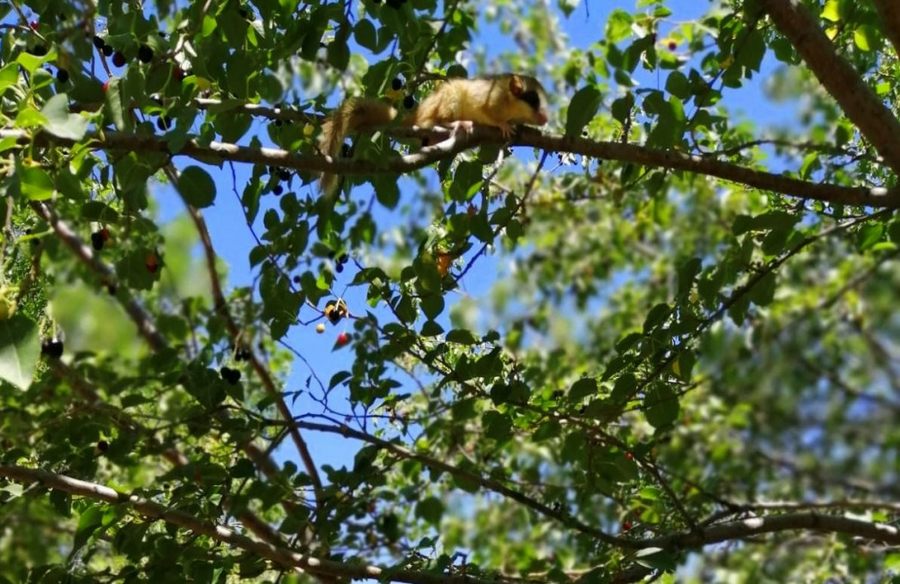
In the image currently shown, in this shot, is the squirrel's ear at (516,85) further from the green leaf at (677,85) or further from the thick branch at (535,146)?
Answer: the green leaf at (677,85)

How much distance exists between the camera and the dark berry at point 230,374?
5.03 feet

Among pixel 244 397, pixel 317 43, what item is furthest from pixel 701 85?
pixel 244 397

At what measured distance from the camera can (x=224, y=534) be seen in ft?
5.68

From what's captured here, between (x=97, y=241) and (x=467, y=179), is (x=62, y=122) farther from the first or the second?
(x=467, y=179)

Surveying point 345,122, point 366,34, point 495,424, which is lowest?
point 495,424

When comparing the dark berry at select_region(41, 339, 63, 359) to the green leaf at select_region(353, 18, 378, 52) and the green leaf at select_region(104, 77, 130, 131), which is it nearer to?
the green leaf at select_region(104, 77, 130, 131)

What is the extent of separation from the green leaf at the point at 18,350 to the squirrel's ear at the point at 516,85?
7.78 feet

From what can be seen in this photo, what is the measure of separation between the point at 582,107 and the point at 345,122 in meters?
0.81

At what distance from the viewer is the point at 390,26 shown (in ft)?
5.55

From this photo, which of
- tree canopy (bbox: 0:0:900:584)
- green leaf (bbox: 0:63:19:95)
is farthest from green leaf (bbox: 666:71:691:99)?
green leaf (bbox: 0:63:19:95)

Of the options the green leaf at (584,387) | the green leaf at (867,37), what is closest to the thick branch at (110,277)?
the green leaf at (584,387)

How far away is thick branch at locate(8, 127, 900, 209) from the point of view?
1.52 m

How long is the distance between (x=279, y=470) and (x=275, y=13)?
0.90 meters

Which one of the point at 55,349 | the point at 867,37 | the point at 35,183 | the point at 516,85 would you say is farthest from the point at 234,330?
the point at 516,85
